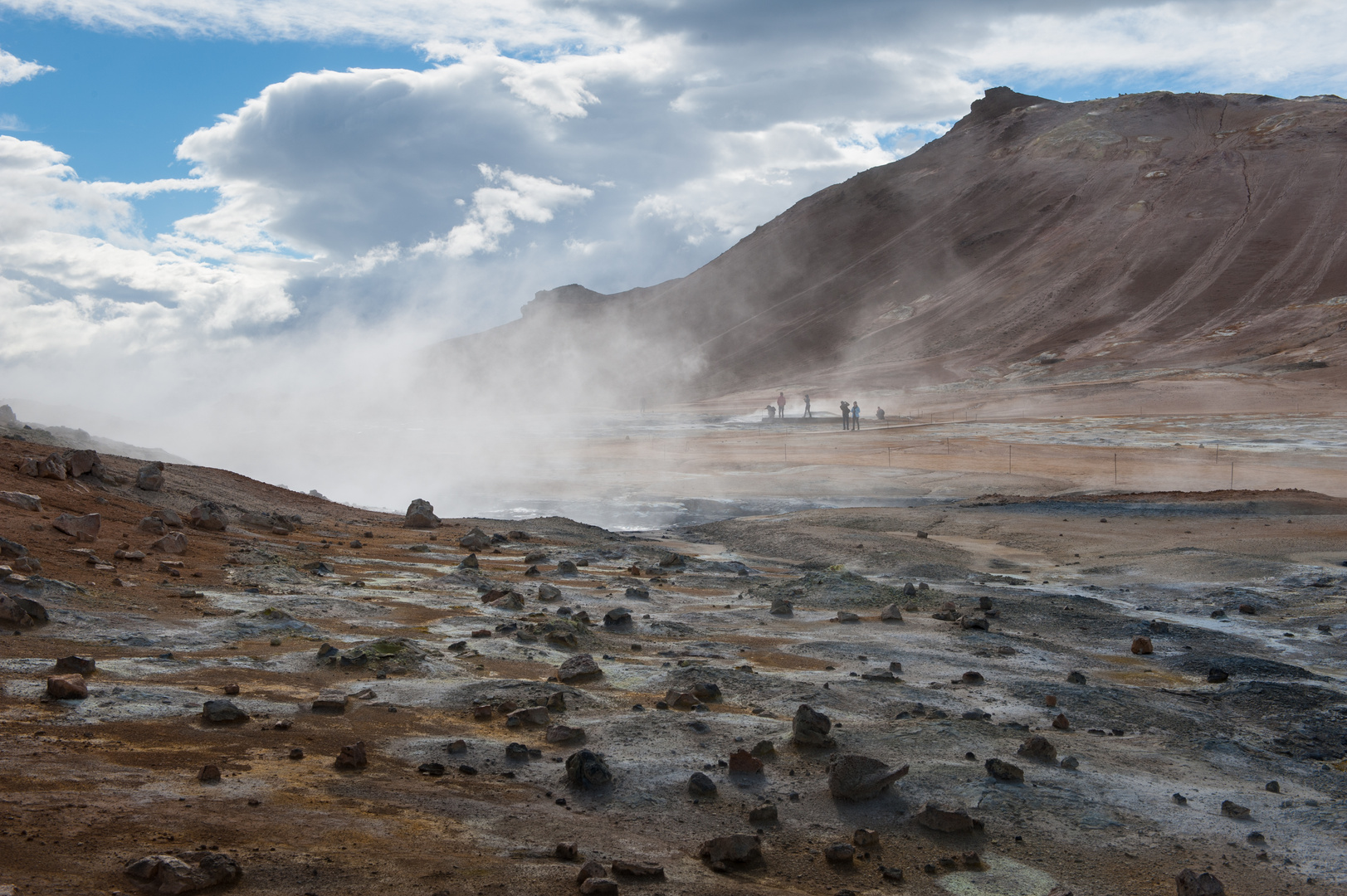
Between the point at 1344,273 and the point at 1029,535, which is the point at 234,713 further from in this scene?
the point at 1344,273

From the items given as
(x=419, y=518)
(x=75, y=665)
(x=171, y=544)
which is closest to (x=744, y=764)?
Answer: (x=75, y=665)

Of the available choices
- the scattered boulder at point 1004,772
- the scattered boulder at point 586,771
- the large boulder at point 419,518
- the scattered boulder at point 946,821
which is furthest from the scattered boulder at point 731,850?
the large boulder at point 419,518

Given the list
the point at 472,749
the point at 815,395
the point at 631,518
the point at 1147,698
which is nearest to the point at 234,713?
the point at 472,749

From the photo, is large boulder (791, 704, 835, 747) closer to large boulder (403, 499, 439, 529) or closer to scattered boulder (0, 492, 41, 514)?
scattered boulder (0, 492, 41, 514)

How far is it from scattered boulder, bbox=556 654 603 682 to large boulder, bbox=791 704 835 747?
2.17 metres

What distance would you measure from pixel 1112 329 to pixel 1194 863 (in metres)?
81.4

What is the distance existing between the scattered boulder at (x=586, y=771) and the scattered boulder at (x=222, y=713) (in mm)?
2162

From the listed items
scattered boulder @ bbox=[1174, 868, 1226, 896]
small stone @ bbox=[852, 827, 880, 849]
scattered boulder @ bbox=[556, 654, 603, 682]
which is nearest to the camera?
scattered boulder @ bbox=[1174, 868, 1226, 896]

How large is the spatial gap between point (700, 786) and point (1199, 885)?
2.59 meters

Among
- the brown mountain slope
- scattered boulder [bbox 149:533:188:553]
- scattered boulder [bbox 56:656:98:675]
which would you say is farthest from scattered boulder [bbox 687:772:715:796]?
the brown mountain slope

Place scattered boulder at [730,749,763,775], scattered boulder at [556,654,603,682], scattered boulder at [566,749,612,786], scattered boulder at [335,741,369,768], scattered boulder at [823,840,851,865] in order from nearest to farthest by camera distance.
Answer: scattered boulder at [823,840,851,865]
scattered boulder at [335,741,369,768]
scattered boulder at [566,749,612,786]
scattered boulder at [730,749,763,775]
scattered boulder at [556,654,603,682]

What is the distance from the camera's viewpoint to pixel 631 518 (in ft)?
76.1

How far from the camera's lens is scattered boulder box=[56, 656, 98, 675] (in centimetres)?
675

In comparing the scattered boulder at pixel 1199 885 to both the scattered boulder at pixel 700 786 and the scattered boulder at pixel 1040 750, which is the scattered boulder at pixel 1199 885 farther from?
the scattered boulder at pixel 700 786
